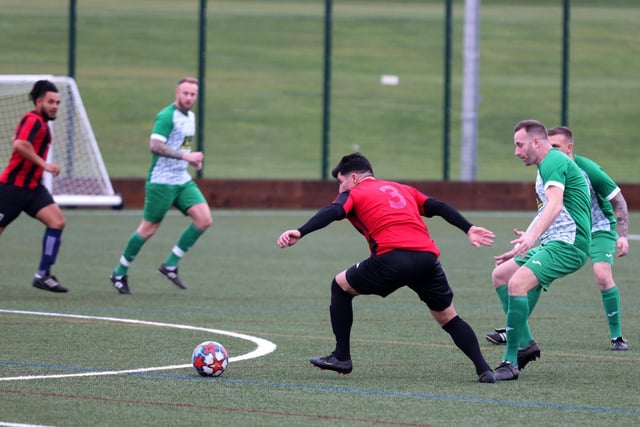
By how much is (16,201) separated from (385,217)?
581 cm

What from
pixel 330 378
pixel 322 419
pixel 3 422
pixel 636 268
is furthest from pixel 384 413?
pixel 636 268

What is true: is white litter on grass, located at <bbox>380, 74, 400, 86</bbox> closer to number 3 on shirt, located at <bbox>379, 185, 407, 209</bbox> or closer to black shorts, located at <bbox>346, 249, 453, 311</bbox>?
number 3 on shirt, located at <bbox>379, 185, 407, 209</bbox>

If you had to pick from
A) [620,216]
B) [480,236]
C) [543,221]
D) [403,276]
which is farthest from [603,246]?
[403,276]

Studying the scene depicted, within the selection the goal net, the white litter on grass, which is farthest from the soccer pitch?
the white litter on grass

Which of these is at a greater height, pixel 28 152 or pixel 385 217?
pixel 28 152

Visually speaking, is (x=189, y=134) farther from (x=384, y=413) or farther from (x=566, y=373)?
(x=384, y=413)

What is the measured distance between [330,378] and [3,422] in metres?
2.50

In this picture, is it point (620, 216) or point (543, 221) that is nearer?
point (543, 221)

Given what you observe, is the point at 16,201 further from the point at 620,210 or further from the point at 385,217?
the point at 620,210

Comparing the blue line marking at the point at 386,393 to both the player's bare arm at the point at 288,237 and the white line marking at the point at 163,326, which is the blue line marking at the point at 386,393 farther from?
the player's bare arm at the point at 288,237

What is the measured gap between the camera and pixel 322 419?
24.1ft

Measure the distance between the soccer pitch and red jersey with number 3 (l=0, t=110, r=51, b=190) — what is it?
1170 mm

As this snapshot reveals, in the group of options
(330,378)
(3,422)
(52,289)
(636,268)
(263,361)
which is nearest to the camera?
(3,422)

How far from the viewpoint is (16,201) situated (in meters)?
13.5
